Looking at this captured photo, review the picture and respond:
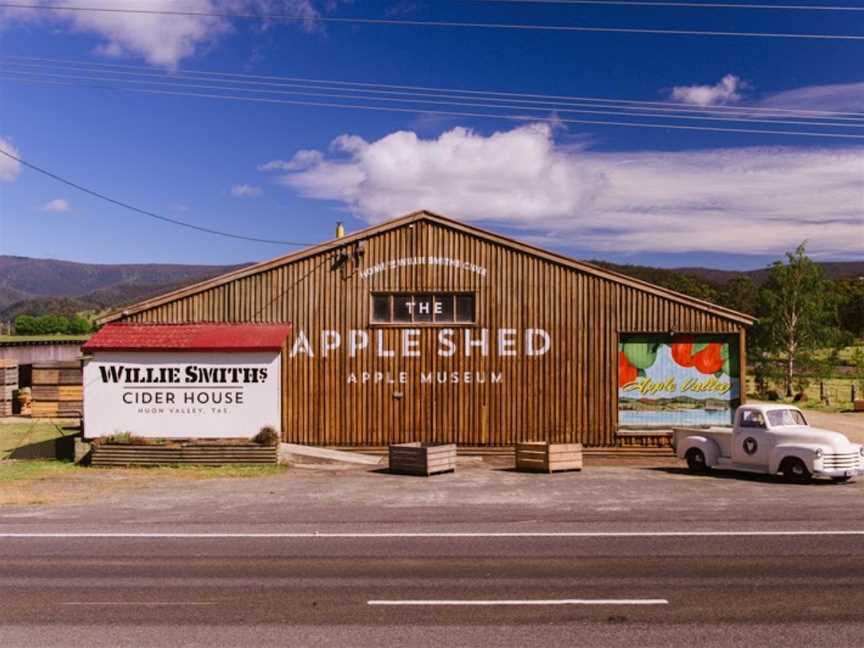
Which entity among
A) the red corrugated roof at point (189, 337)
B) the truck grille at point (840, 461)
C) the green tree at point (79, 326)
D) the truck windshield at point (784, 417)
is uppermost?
the green tree at point (79, 326)

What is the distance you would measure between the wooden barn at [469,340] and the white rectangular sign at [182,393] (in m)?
1.94

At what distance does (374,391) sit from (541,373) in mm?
5532

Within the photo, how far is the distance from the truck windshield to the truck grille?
5.59 feet

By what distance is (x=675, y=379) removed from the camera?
27.5m

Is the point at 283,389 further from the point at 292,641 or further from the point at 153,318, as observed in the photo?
the point at 292,641

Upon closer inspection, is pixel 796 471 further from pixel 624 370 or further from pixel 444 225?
pixel 444 225

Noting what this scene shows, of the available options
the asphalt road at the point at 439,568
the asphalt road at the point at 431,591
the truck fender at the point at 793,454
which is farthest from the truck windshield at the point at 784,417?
the asphalt road at the point at 431,591

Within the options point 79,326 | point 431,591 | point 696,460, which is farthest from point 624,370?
point 79,326

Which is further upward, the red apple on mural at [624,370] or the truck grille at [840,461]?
the red apple on mural at [624,370]

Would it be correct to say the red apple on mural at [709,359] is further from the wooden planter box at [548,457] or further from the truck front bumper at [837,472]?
the truck front bumper at [837,472]

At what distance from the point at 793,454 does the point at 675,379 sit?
6.72m

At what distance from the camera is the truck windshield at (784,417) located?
22078 millimetres

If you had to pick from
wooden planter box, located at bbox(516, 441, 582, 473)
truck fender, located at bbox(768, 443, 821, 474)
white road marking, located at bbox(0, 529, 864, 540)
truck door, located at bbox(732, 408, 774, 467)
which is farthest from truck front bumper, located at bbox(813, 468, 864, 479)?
wooden planter box, located at bbox(516, 441, 582, 473)

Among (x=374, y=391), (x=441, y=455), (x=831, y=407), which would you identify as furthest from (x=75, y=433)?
(x=831, y=407)
